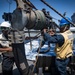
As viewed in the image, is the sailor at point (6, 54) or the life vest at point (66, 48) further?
the sailor at point (6, 54)

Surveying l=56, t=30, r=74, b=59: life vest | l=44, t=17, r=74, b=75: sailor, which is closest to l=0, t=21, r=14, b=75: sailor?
l=44, t=17, r=74, b=75: sailor

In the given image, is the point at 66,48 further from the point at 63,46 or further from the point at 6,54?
the point at 6,54

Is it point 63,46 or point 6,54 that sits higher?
point 63,46

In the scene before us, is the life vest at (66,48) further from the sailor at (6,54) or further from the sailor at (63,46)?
the sailor at (6,54)

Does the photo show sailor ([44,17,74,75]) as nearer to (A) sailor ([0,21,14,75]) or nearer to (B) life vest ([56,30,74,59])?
(B) life vest ([56,30,74,59])

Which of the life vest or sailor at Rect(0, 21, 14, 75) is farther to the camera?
sailor at Rect(0, 21, 14, 75)

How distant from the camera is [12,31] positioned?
404 cm

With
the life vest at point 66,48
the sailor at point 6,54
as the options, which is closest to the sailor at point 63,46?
the life vest at point 66,48

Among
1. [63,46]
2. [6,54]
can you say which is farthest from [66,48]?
[6,54]

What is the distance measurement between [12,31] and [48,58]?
63.5 inches

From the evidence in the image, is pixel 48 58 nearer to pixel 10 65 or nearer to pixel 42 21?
pixel 10 65

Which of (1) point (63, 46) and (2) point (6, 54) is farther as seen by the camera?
(2) point (6, 54)

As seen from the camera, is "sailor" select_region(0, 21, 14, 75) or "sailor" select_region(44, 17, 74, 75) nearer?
"sailor" select_region(44, 17, 74, 75)

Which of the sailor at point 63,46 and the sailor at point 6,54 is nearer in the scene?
the sailor at point 63,46
